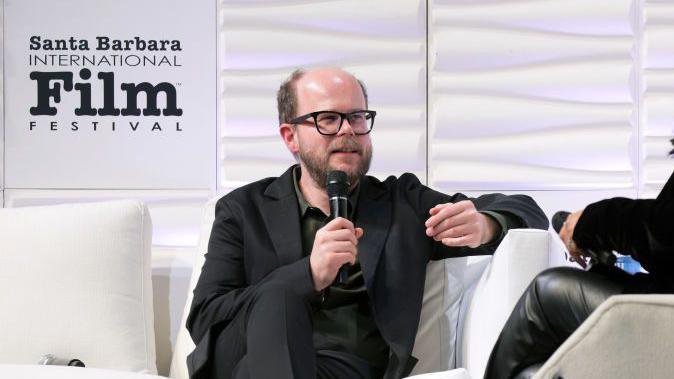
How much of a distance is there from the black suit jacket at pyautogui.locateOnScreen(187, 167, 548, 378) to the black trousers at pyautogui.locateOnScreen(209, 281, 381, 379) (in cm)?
6

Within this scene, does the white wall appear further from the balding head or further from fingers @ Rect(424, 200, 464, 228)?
fingers @ Rect(424, 200, 464, 228)

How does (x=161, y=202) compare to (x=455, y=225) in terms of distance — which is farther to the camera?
(x=161, y=202)

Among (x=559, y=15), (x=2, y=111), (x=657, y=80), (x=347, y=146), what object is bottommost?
(x=347, y=146)

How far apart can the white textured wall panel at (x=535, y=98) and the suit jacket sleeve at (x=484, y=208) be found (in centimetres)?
105

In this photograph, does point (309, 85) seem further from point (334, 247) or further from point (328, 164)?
point (334, 247)

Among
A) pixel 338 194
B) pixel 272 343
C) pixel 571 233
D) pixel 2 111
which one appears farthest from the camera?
pixel 2 111

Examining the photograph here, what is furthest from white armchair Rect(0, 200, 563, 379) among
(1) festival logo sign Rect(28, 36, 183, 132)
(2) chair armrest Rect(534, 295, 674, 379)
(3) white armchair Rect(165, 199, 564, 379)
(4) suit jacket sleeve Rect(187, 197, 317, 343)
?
(2) chair armrest Rect(534, 295, 674, 379)

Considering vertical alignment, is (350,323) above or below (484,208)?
below

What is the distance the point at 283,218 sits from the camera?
2.30 metres

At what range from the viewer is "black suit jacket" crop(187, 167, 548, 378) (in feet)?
6.87

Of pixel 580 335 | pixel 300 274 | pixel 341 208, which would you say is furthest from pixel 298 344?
pixel 580 335

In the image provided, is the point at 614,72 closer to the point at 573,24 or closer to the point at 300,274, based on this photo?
the point at 573,24

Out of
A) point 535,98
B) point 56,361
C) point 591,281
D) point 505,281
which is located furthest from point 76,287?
point 535,98

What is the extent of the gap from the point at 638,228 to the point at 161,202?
2382 millimetres
